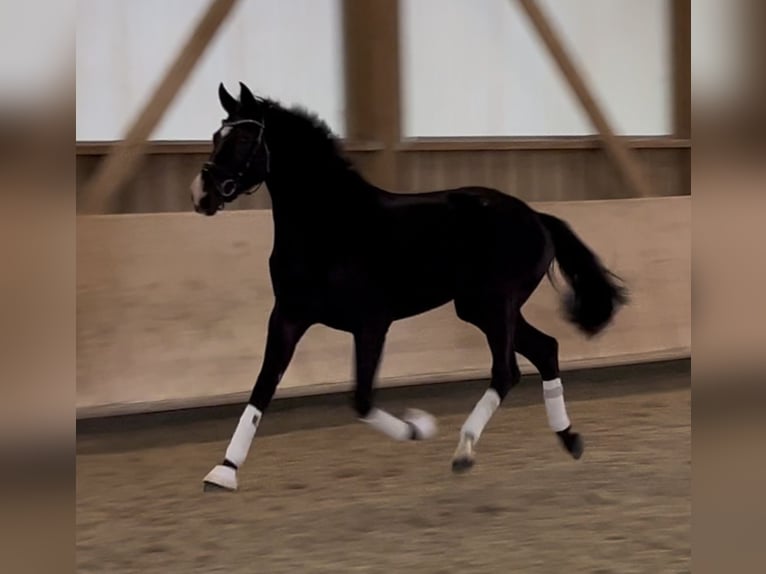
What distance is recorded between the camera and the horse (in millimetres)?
912

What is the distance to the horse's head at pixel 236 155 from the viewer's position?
89 centimetres

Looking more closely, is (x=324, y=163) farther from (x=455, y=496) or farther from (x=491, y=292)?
(x=455, y=496)

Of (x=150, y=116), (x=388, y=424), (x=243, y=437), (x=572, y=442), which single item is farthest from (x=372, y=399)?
(x=150, y=116)

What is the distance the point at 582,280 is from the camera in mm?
1068

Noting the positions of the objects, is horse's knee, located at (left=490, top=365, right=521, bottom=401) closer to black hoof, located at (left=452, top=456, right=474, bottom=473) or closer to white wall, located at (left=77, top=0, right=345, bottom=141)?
black hoof, located at (left=452, top=456, right=474, bottom=473)

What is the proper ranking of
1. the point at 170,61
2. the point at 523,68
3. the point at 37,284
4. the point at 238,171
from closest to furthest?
Result: the point at 37,284
the point at 238,171
the point at 170,61
the point at 523,68

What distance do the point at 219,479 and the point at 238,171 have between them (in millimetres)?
316

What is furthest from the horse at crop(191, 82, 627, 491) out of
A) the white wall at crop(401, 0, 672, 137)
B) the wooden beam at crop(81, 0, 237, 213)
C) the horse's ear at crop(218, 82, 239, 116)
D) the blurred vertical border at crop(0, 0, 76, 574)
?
the blurred vertical border at crop(0, 0, 76, 574)

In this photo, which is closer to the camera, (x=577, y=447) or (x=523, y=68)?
(x=577, y=447)

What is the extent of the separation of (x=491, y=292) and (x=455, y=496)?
23 centimetres

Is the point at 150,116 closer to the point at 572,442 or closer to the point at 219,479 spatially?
the point at 219,479

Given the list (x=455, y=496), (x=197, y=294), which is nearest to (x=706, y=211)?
(x=455, y=496)

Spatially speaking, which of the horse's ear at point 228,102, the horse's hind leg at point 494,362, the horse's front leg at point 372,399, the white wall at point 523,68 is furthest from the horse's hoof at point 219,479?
the white wall at point 523,68

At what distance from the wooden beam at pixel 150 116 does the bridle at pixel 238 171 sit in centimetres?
12
